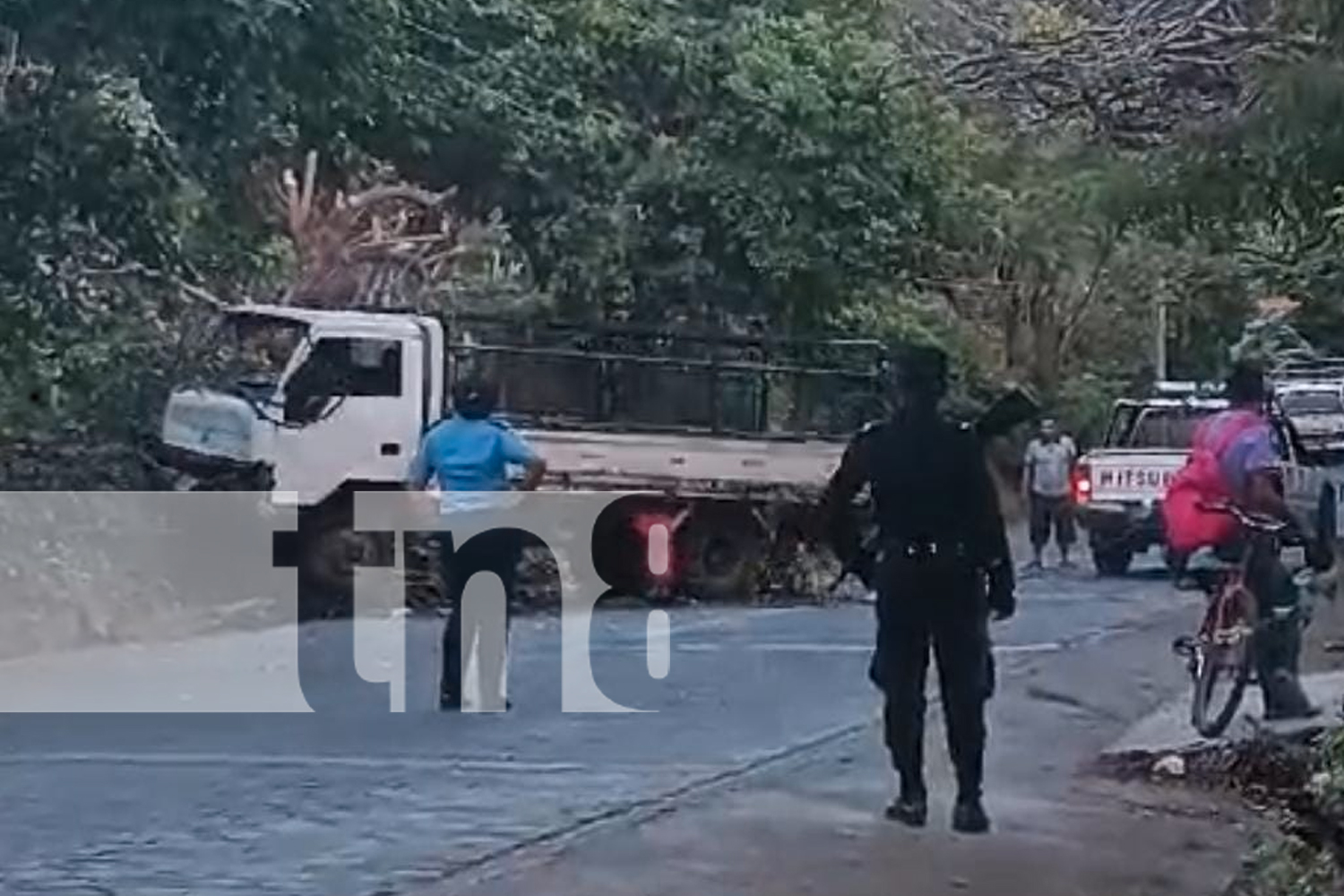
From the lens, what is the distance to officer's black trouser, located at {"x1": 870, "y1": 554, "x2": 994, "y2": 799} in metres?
10.9

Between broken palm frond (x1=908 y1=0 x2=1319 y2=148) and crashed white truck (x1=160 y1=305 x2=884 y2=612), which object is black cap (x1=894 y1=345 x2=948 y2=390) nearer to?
broken palm frond (x1=908 y1=0 x2=1319 y2=148)

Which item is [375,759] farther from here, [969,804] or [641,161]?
[641,161]

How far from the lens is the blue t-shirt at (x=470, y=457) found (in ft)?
47.3

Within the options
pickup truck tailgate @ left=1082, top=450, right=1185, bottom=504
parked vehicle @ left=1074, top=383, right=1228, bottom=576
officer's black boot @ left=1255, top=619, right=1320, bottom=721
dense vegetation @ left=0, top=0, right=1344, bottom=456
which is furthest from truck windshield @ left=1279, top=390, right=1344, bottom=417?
officer's black boot @ left=1255, top=619, right=1320, bottom=721

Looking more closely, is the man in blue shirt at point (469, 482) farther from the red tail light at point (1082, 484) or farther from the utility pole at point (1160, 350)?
the utility pole at point (1160, 350)

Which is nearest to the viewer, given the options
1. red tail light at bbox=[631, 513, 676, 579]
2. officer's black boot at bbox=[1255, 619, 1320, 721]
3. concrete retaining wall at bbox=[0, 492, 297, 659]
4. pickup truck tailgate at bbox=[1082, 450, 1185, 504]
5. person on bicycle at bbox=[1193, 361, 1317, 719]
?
person on bicycle at bbox=[1193, 361, 1317, 719]

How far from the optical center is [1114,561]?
30078 millimetres

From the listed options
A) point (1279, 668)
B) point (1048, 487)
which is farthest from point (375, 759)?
point (1048, 487)

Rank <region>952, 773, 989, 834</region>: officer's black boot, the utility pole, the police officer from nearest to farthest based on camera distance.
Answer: the police officer → <region>952, 773, 989, 834</region>: officer's black boot → the utility pole

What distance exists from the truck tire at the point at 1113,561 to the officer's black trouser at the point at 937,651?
18955 mm

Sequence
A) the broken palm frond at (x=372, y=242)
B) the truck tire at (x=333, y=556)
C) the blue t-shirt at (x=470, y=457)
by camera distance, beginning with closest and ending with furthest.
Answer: the blue t-shirt at (x=470, y=457), the truck tire at (x=333, y=556), the broken palm frond at (x=372, y=242)

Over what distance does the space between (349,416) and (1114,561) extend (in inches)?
404

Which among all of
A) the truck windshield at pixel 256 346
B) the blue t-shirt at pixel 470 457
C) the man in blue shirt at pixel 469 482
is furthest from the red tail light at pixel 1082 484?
the blue t-shirt at pixel 470 457

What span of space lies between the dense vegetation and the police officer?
3.22 ft
